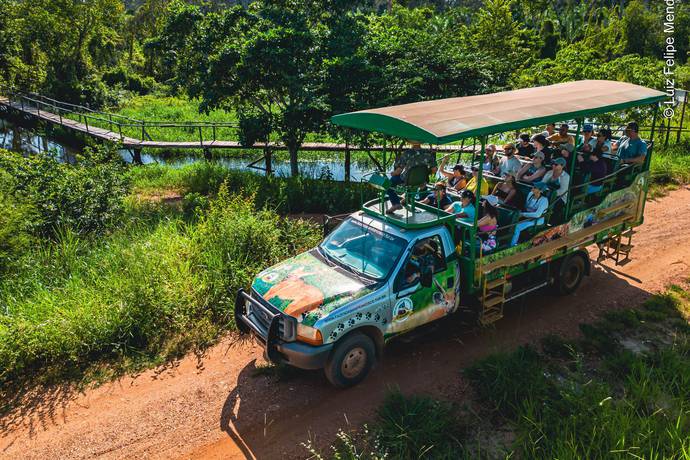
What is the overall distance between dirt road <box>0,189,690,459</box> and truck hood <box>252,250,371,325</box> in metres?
1.22

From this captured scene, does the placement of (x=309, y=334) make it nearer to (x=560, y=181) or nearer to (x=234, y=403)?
(x=234, y=403)

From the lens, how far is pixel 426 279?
682cm

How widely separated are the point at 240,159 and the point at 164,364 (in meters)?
17.4

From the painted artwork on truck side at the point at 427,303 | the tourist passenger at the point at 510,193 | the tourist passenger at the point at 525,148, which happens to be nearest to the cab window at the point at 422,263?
the painted artwork on truck side at the point at 427,303

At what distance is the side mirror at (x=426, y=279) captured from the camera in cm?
679

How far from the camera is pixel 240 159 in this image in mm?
24250

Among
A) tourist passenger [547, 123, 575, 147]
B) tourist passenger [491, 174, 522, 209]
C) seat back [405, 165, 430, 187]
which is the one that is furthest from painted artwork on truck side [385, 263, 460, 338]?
tourist passenger [547, 123, 575, 147]

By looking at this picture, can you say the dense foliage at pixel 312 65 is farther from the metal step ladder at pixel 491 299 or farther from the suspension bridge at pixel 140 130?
the metal step ladder at pixel 491 299

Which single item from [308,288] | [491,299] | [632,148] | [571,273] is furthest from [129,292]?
[632,148]

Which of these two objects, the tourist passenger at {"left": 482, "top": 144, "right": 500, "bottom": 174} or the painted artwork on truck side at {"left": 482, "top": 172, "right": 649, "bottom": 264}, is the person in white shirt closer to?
the painted artwork on truck side at {"left": 482, "top": 172, "right": 649, "bottom": 264}

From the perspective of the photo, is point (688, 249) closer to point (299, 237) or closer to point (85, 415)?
point (299, 237)

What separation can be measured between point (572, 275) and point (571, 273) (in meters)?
0.06

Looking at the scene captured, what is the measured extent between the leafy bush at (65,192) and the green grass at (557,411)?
8.00m

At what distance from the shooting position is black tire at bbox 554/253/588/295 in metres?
8.97
